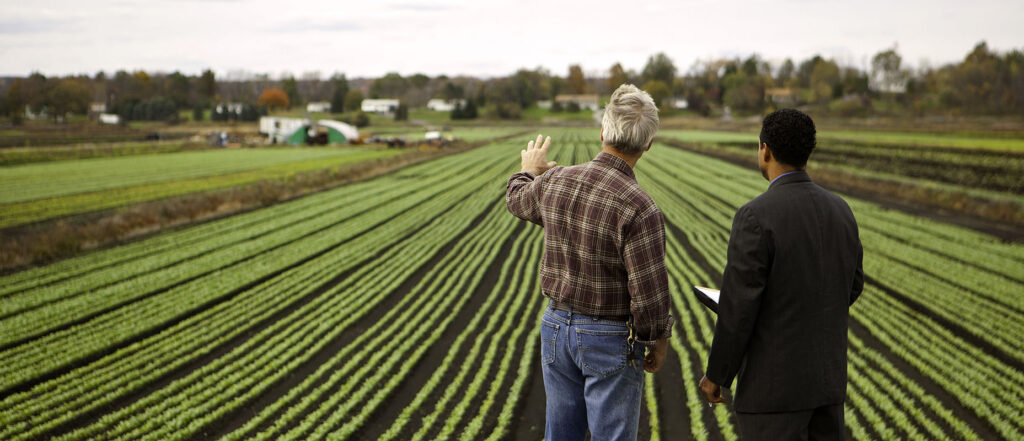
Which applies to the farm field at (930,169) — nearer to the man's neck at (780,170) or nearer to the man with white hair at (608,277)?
the man's neck at (780,170)

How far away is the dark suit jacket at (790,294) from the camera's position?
247 cm

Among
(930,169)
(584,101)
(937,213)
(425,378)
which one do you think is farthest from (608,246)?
(584,101)

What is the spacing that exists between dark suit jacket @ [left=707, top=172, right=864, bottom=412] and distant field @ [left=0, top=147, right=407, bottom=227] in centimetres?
Result: 2135

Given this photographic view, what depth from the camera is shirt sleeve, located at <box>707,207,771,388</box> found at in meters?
2.45

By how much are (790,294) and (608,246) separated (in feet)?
2.57

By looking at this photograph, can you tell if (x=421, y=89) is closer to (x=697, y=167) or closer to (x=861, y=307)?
(x=697, y=167)

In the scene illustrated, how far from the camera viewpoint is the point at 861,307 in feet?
31.9

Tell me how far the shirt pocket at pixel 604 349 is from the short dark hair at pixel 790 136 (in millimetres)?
1048

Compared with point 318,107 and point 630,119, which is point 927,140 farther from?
point 318,107

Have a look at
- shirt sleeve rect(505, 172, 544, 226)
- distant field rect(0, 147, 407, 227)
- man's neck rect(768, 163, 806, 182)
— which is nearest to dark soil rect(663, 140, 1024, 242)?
man's neck rect(768, 163, 806, 182)

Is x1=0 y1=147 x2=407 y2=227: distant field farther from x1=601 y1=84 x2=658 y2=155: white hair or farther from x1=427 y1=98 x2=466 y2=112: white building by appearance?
x1=427 y1=98 x2=466 y2=112: white building

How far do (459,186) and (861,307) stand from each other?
1809 cm

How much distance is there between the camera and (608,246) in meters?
2.67

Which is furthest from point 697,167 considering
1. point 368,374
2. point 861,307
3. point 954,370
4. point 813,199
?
point 813,199
